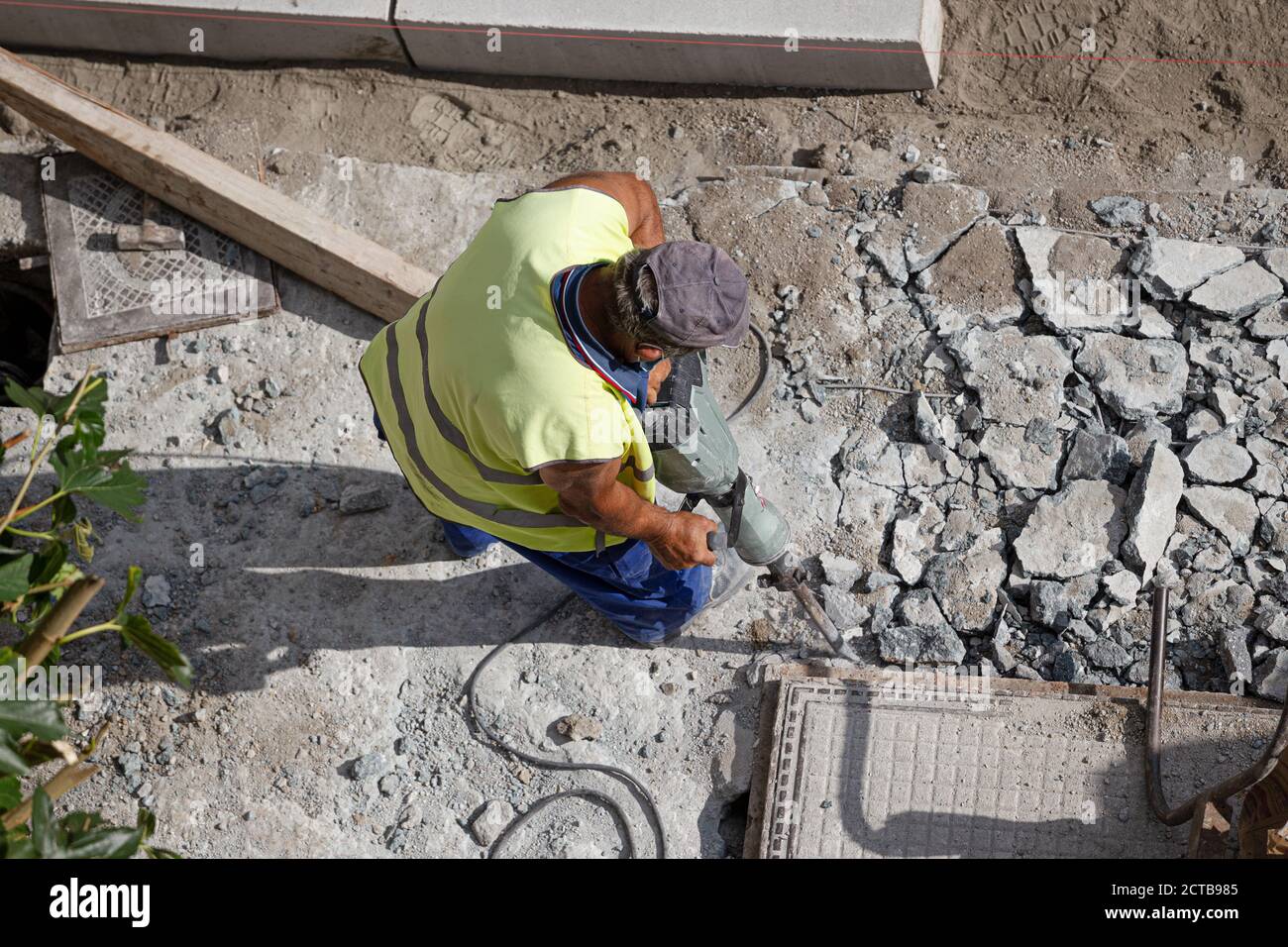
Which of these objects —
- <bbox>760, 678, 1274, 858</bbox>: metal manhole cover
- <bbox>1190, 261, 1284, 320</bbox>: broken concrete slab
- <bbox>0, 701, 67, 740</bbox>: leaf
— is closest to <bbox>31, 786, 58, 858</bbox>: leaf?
<bbox>0, 701, 67, 740</bbox>: leaf

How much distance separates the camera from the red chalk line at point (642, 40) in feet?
15.6

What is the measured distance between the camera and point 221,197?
447cm

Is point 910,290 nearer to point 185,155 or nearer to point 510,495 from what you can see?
point 510,495

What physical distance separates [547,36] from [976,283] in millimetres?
2181

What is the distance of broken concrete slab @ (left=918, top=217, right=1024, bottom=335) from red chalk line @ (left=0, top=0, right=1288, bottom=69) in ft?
3.04

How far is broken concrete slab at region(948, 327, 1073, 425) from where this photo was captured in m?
4.05

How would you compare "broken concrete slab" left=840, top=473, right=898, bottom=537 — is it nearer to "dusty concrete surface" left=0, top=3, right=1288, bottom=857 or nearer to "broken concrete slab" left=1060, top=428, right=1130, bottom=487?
"dusty concrete surface" left=0, top=3, right=1288, bottom=857

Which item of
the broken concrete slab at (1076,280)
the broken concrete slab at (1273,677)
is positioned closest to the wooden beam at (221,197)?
the broken concrete slab at (1076,280)

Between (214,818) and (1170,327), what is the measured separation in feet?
12.6

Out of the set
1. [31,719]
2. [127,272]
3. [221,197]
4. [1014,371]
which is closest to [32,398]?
[31,719]

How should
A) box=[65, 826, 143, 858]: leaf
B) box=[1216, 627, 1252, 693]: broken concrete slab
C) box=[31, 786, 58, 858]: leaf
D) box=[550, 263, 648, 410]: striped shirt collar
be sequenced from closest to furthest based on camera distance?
box=[31, 786, 58, 858]: leaf → box=[65, 826, 143, 858]: leaf → box=[550, 263, 648, 410]: striped shirt collar → box=[1216, 627, 1252, 693]: broken concrete slab

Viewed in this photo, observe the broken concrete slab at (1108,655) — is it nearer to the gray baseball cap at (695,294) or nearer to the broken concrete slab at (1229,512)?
the broken concrete slab at (1229,512)

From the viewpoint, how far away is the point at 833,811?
3.57 m
